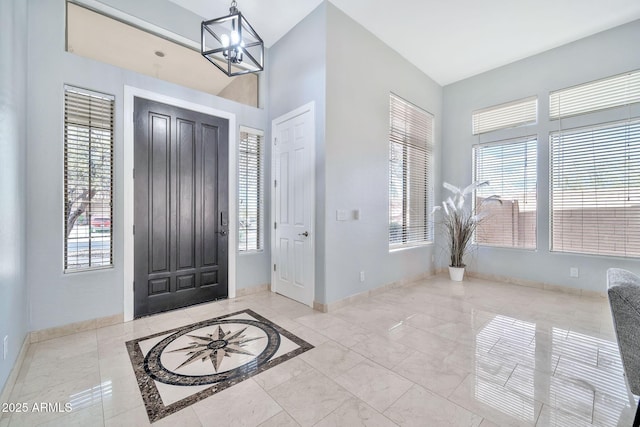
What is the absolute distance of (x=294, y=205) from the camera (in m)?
3.62

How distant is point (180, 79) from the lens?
131 inches

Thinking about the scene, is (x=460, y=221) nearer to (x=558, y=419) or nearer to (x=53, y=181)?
(x=558, y=419)

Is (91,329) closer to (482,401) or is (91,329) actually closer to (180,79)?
(180,79)

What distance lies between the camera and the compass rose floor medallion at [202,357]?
1.77 m

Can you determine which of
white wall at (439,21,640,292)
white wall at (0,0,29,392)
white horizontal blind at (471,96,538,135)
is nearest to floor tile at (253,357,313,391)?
white wall at (0,0,29,392)

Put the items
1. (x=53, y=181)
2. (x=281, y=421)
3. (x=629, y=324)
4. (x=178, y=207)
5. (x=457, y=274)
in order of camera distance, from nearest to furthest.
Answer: (x=629, y=324)
(x=281, y=421)
(x=53, y=181)
(x=178, y=207)
(x=457, y=274)

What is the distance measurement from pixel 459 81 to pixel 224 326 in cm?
570

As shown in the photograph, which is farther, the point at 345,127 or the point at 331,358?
the point at 345,127

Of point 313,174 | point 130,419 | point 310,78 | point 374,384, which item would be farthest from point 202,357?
point 310,78

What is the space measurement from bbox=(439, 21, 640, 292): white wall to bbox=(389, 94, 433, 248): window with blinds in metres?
0.59

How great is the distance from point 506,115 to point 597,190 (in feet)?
5.66

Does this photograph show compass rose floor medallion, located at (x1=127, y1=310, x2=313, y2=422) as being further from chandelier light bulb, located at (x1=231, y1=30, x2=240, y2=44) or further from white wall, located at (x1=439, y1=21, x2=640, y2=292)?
white wall, located at (x1=439, y1=21, x2=640, y2=292)

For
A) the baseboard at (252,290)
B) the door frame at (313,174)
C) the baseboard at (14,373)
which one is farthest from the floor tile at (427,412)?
the baseboard at (252,290)

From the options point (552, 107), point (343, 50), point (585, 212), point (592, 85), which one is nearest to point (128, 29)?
point (343, 50)
